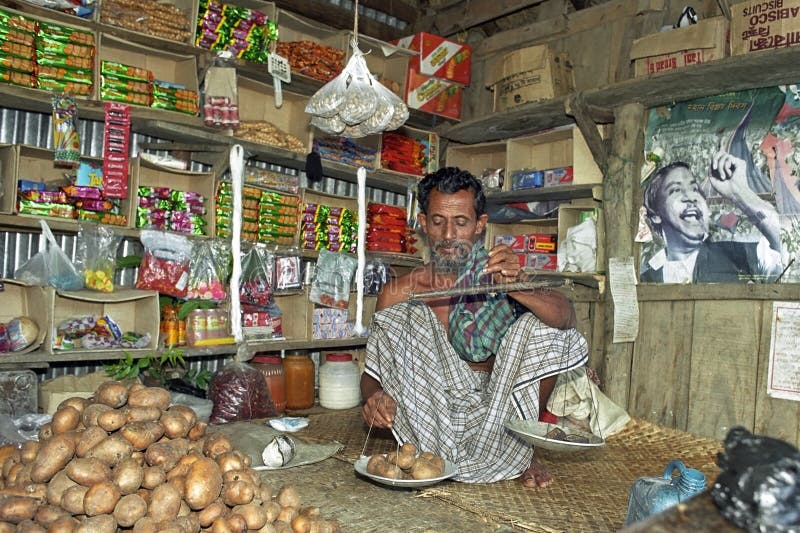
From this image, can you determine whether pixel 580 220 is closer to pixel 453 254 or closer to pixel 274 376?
pixel 453 254

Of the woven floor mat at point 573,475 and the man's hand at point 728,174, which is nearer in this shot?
the woven floor mat at point 573,475

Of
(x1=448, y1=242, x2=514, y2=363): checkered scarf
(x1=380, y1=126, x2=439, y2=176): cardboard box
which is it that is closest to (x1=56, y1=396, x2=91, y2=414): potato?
(x1=448, y1=242, x2=514, y2=363): checkered scarf

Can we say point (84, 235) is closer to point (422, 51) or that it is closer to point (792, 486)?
point (422, 51)

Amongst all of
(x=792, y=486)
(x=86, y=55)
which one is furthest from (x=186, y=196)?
(x=792, y=486)

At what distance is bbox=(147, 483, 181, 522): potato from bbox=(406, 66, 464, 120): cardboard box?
12.0 feet

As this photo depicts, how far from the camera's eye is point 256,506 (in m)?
1.68

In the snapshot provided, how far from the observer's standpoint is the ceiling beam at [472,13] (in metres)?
4.76

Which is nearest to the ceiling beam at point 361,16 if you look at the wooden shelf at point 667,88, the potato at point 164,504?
the wooden shelf at point 667,88

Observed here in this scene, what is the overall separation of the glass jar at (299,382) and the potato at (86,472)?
103 inches

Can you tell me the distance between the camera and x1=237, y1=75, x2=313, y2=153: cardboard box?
4352mm

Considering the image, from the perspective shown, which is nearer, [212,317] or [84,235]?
[84,235]

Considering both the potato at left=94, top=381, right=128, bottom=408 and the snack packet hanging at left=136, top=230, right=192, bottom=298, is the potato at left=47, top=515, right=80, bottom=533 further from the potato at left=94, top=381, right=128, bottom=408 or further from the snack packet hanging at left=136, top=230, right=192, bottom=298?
the snack packet hanging at left=136, top=230, right=192, bottom=298

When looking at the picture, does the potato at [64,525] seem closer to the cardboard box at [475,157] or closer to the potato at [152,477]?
the potato at [152,477]

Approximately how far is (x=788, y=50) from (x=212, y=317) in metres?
3.33
